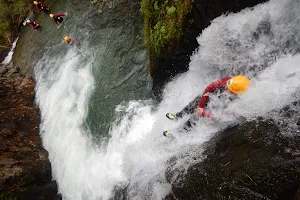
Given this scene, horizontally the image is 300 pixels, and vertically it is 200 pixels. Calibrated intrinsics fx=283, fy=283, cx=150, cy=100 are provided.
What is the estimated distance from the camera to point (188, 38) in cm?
683

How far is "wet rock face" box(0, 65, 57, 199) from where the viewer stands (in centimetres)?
845

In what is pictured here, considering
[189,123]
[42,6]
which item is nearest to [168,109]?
[189,123]

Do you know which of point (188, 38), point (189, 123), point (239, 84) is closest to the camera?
point (239, 84)

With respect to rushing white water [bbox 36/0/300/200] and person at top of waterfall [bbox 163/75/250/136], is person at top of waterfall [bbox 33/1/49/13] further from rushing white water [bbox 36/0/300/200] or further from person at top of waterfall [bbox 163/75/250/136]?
person at top of waterfall [bbox 163/75/250/136]

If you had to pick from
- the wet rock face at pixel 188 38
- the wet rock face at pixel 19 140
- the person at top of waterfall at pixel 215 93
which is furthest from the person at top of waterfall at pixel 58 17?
the person at top of waterfall at pixel 215 93

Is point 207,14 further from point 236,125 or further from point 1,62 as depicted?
point 1,62

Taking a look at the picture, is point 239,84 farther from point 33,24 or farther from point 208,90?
point 33,24

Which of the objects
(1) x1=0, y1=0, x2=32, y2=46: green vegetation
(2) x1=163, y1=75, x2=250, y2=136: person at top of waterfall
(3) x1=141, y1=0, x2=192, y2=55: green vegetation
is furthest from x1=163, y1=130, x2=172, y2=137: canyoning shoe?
(1) x1=0, y1=0, x2=32, y2=46: green vegetation

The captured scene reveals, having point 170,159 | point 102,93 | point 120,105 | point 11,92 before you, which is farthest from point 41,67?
point 170,159

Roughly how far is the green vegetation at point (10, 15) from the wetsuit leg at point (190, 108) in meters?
13.3

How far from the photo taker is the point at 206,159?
5320 mm

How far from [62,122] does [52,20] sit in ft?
20.7

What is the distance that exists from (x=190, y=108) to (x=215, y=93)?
0.75 m

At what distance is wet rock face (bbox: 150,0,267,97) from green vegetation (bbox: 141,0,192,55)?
0.48 ft
